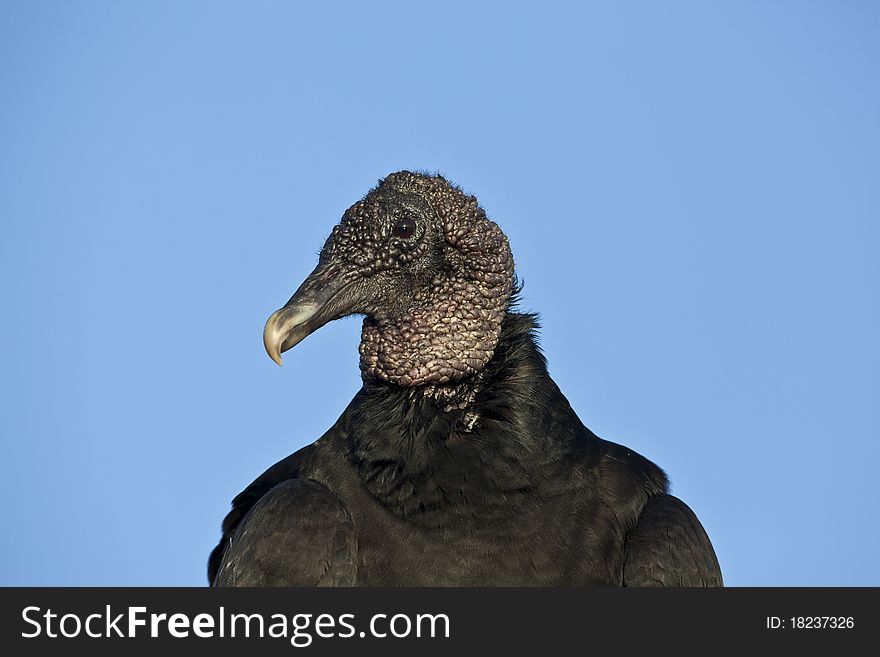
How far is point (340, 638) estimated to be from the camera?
4.79 meters

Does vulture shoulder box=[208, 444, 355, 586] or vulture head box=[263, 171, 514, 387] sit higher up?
vulture head box=[263, 171, 514, 387]

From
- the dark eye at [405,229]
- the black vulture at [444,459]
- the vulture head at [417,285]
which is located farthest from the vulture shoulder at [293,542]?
the dark eye at [405,229]

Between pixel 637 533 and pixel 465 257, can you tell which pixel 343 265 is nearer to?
pixel 465 257

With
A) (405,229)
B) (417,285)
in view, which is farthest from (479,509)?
(405,229)

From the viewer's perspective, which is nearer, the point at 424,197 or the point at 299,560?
the point at 299,560

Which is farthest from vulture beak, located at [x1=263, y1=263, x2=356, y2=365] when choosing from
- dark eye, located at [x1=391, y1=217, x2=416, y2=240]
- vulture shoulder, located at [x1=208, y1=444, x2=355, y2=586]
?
vulture shoulder, located at [x1=208, y1=444, x2=355, y2=586]

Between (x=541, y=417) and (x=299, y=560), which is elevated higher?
(x=541, y=417)

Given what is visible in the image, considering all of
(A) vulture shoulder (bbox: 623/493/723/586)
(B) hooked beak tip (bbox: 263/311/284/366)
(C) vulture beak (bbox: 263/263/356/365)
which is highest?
(C) vulture beak (bbox: 263/263/356/365)

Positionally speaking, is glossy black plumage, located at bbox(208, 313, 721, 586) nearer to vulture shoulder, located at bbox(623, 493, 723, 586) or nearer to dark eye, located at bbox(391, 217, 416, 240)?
vulture shoulder, located at bbox(623, 493, 723, 586)

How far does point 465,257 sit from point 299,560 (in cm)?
137

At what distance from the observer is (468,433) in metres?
4.98

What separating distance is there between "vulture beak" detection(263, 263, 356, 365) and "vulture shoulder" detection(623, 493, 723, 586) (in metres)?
1.47

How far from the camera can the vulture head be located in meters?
5.05

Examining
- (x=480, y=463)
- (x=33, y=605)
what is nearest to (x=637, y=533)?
(x=480, y=463)
